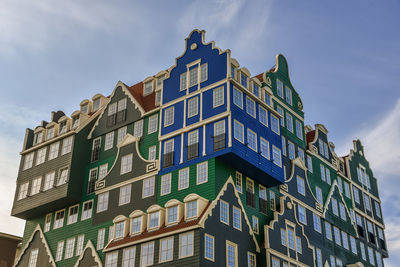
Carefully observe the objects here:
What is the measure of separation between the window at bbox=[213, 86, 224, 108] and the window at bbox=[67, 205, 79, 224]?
72.3 feet

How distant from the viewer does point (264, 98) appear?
2613 inches

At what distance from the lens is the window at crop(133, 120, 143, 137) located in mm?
67375

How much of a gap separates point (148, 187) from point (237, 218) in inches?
430

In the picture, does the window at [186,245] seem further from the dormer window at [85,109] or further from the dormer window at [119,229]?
the dormer window at [85,109]

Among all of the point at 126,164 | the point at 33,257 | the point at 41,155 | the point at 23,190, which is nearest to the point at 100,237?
the point at 126,164

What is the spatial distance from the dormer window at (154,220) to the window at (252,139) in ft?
39.5

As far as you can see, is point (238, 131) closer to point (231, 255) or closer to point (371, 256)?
point (231, 255)

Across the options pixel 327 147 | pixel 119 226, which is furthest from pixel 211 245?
pixel 327 147

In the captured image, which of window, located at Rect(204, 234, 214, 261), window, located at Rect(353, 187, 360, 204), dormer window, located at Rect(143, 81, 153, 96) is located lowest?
window, located at Rect(204, 234, 214, 261)

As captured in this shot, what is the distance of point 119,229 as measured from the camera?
60.3 meters

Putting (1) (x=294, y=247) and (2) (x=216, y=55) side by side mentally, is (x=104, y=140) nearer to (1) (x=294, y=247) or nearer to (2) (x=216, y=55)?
(2) (x=216, y=55)

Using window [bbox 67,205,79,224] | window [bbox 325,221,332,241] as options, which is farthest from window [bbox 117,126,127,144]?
window [bbox 325,221,332,241]

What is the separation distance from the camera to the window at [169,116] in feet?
210

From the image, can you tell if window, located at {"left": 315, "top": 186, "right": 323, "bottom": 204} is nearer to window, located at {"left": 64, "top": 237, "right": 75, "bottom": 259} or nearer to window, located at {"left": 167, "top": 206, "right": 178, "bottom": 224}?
window, located at {"left": 167, "top": 206, "right": 178, "bottom": 224}
